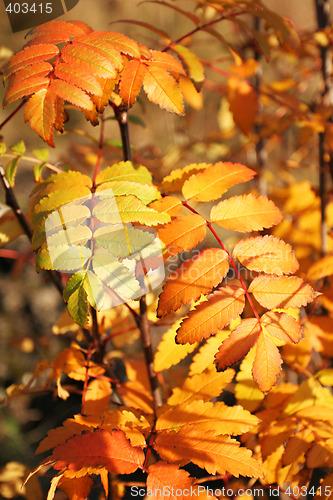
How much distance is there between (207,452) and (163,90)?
542 mm

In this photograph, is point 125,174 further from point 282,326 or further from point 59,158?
point 59,158

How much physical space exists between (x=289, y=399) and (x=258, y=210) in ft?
1.37

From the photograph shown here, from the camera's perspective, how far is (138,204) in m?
0.55

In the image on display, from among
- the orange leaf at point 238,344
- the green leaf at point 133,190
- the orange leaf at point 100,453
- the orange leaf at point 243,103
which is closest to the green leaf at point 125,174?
the green leaf at point 133,190

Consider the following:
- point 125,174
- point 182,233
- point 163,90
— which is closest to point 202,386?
point 182,233

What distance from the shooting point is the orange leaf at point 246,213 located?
61 centimetres

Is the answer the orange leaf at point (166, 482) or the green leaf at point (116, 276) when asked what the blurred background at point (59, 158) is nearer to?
the green leaf at point (116, 276)

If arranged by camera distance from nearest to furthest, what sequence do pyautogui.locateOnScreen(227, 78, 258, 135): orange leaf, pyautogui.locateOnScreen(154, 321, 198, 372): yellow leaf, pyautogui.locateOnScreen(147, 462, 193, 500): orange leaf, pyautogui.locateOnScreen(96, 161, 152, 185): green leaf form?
pyautogui.locateOnScreen(147, 462, 193, 500): orange leaf, pyautogui.locateOnScreen(96, 161, 152, 185): green leaf, pyautogui.locateOnScreen(154, 321, 198, 372): yellow leaf, pyautogui.locateOnScreen(227, 78, 258, 135): orange leaf

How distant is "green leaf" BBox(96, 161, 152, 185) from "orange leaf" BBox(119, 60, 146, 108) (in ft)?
0.35

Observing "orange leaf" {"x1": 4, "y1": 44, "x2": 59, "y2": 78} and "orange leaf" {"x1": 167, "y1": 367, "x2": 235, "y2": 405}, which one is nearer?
"orange leaf" {"x1": 4, "y1": 44, "x2": 59, "y2": 78}

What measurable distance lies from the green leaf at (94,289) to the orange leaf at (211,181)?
0.21 m

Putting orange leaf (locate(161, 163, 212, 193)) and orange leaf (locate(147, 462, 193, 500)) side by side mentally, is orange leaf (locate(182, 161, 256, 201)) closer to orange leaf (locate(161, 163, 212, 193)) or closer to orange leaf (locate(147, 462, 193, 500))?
orange leaf (locate(161, 163, 212, 193))

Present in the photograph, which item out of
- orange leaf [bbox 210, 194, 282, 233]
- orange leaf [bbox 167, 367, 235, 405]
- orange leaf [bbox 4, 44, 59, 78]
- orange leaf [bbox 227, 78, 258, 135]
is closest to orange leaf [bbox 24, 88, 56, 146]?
orange leaf [bbox 4, 44, 59, 78]

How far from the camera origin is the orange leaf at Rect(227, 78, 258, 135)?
1148 millimetres
